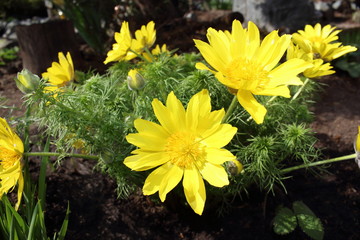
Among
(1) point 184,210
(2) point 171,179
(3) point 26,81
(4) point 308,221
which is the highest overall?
(3) point 26,81

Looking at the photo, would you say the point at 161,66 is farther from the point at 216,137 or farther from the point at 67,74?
the point at 216,137

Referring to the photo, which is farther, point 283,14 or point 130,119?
point 283,14

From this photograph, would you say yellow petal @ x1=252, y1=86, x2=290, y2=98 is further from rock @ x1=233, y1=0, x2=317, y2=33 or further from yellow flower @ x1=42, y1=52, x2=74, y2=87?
rock @ x1=233, y1=0, x2=317, y2=33

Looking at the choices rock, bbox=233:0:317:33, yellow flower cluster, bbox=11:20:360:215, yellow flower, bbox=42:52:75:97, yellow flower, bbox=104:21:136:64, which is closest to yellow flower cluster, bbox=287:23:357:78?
yellow flower cluster, bbox=11:20:360:215

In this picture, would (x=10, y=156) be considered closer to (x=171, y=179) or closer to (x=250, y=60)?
(x=171, y=179)

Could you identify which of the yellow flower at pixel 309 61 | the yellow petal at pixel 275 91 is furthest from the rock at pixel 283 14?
the yellow petal at pixel 275 91

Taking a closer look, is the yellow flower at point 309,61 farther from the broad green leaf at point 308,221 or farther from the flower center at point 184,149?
the broad green leaf at point 308,221

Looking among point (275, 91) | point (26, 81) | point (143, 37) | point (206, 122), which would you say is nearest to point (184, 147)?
point (206, 122)
